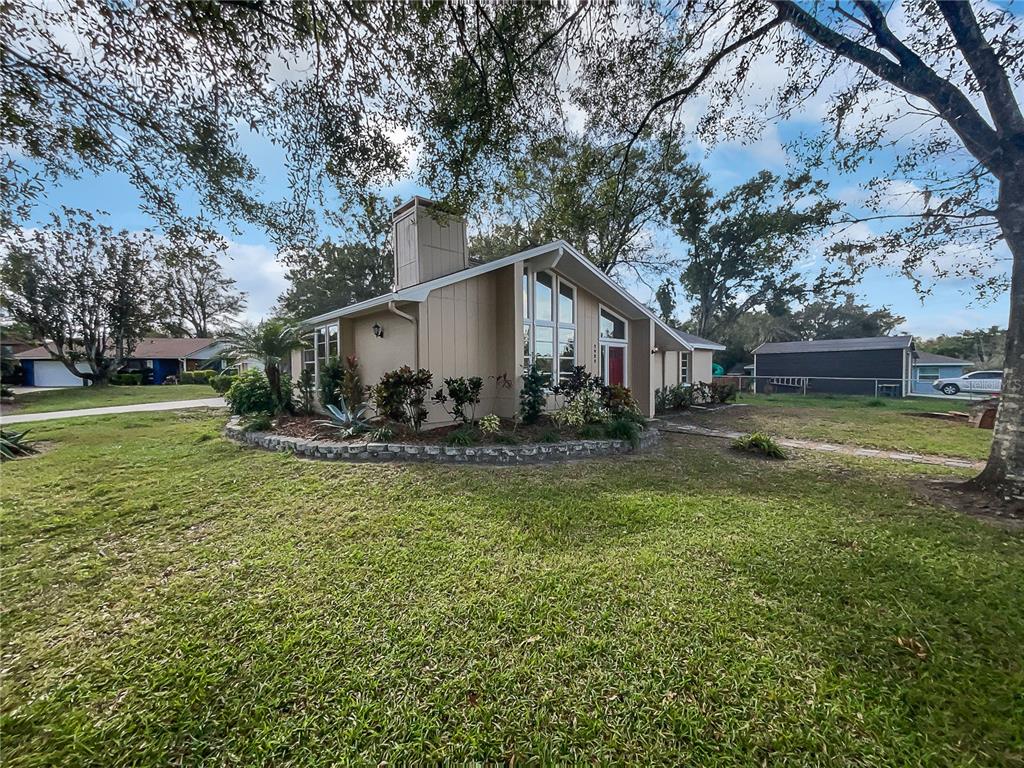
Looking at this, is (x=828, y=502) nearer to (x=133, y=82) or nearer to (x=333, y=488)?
(x=333, y=488)

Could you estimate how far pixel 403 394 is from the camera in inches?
283

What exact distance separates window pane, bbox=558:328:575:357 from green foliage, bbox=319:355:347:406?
568 cm

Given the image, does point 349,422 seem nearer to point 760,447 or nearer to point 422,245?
point 422,245

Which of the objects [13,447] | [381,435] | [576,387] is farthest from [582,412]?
[13,447]

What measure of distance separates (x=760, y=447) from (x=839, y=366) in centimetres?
2285

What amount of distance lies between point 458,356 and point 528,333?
1.80 meters

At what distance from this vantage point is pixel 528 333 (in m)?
8.94

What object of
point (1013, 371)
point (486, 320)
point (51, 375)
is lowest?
point (1013, 371)

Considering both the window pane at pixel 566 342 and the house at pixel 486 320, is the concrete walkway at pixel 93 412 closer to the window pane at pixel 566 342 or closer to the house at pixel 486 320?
the house at pixel 486 320

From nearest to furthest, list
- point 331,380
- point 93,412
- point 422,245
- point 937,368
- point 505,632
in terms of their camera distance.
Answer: point 505,632 < point 422,245 < point 331,380 < point 93,412 < point 937,368

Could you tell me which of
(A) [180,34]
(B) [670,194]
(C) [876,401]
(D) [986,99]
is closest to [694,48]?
(D) [986,99]

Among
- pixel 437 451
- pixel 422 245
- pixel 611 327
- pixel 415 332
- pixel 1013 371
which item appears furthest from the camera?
pixel 611 327

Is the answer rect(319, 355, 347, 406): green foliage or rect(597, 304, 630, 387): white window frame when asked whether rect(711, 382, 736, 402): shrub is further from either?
rect(319, 355, 347, 406): green foliage

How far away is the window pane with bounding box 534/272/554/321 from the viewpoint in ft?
30.1
